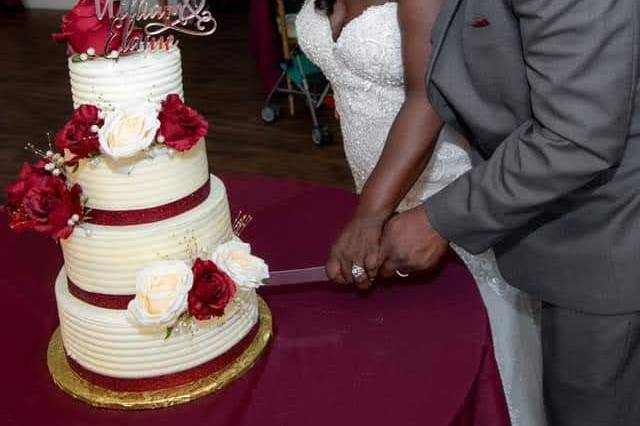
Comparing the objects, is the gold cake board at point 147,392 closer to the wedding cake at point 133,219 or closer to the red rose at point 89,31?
the wedding cake at point 133,219

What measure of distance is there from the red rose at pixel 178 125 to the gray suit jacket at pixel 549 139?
45 centimetres

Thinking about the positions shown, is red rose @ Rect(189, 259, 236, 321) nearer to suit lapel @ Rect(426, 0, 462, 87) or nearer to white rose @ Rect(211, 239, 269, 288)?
white rose @ Rect(211, 239, 269, 288)

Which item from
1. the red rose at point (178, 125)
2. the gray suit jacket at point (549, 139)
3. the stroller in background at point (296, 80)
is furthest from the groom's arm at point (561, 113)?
the stroller in background at point (296, 80)

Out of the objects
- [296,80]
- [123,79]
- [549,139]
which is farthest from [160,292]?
[296,80]

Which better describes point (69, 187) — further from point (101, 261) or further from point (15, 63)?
point (15, 63)

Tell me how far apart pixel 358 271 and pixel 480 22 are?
48 centimetres

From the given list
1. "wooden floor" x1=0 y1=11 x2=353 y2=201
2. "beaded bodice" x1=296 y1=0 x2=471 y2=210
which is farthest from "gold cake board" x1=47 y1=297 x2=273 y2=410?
"wooden floor" x1=0 y1=11 x2=353 y2=201

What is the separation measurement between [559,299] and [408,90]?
518mm

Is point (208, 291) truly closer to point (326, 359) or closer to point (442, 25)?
point (326, 359)

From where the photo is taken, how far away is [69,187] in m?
1.30

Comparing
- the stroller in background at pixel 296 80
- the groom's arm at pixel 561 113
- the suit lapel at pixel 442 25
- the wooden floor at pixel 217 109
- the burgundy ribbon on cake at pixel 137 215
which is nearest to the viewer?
the groom's arm at pixel 561 113

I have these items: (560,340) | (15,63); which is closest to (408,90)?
(560,340)

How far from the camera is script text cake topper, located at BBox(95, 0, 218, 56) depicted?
1.27 meters

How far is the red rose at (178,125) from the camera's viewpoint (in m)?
1.23
